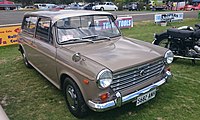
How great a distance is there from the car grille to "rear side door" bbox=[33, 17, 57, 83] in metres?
1.42

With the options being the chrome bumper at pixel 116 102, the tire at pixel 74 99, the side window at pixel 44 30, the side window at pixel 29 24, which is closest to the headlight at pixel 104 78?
the chrome bumper at pixel 116 102

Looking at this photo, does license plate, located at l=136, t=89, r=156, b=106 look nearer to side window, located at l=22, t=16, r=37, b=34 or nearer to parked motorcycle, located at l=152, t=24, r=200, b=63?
parked motorcycle, located at l=152, t=24, r=200, b=63

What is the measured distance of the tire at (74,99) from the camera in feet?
10.8

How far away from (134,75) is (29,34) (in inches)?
126

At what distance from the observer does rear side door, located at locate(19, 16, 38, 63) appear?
5.02 meters

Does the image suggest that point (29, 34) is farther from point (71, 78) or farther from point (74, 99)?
point (74, 99)

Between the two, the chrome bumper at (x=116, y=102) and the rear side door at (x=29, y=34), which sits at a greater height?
the rear side door at (x=29, y=34)

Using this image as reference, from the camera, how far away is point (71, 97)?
11.5ft

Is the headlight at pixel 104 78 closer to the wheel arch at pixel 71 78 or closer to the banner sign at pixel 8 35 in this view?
the wheel arch at pixel 71 78

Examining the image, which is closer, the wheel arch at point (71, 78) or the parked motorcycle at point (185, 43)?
the wheel arch at point (71, 78)

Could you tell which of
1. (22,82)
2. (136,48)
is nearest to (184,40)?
(136,48)

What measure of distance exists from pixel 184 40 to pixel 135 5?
115 feet

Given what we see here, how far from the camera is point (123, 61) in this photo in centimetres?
318


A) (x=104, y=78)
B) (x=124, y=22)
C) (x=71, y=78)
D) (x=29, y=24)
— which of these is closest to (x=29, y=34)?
(x=29, y=24)
